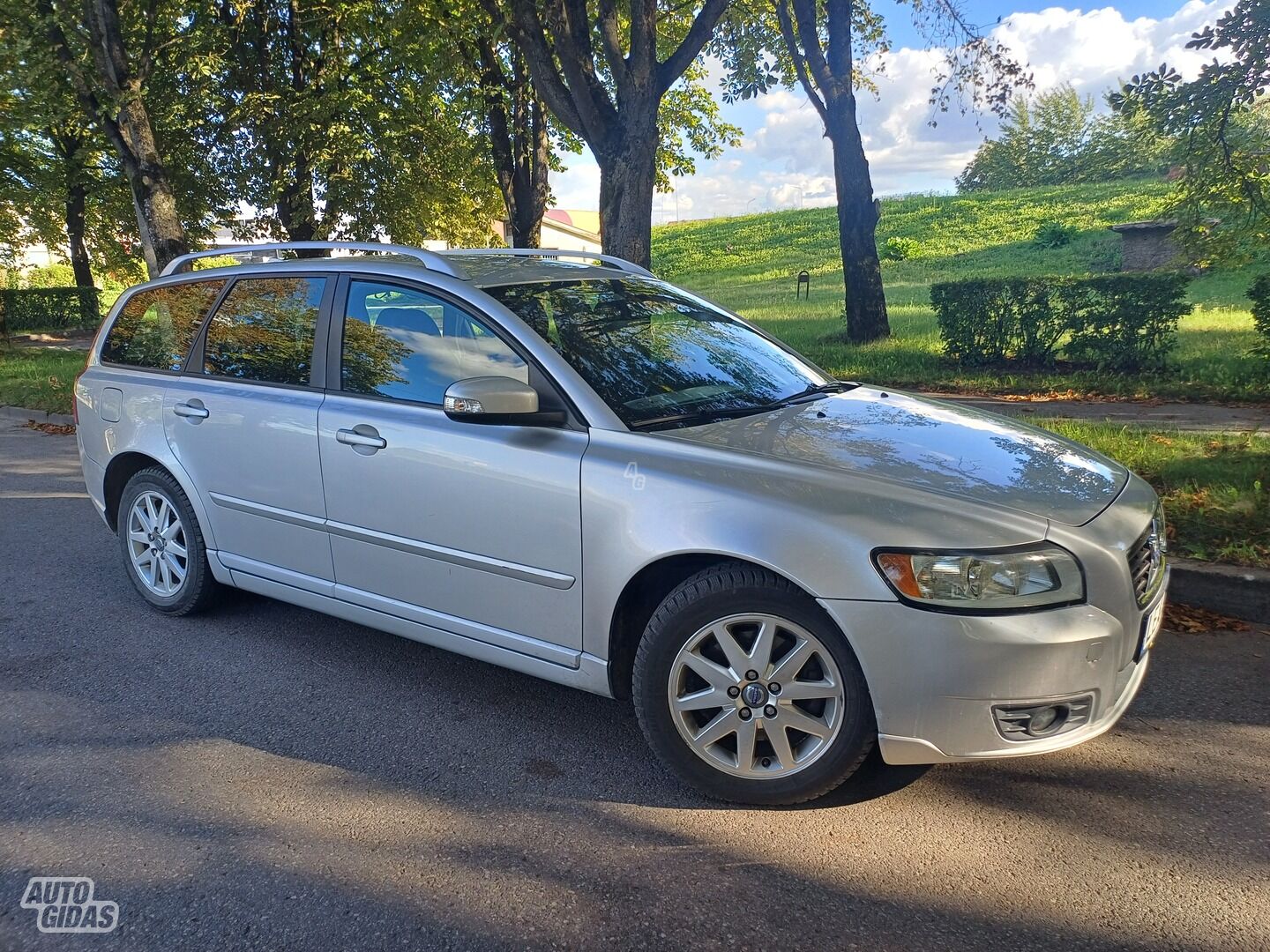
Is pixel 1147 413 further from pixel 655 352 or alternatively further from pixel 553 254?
pixel 655 352

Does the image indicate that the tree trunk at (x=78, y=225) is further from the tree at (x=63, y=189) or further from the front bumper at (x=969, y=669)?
the front bumper at (x=969, y=669)

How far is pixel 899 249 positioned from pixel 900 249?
0.11 feet

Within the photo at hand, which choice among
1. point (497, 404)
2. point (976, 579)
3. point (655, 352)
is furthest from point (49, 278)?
point (976, 579)

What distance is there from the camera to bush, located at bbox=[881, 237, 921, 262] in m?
36.7

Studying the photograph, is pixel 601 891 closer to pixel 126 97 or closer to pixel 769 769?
pixel 769 769

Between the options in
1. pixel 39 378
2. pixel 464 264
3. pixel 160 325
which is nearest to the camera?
pixel 464 264

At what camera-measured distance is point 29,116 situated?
17.7 m

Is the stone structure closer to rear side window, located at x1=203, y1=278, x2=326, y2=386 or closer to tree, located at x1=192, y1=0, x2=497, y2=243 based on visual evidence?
tree, located at x1=192, y1=0, x2=497, y2=243

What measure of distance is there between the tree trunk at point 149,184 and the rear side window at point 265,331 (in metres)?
11.6

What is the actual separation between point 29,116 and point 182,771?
18727 millimetres

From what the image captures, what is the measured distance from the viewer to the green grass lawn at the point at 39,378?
40.7ft

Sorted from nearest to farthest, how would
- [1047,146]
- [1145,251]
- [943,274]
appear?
[1145,251]
[943,274]
[1047,146]

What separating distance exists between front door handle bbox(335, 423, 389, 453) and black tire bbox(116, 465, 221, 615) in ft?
4.11

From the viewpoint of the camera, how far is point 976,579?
2771mm
